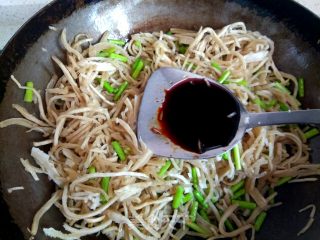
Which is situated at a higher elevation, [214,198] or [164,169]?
[164,169]

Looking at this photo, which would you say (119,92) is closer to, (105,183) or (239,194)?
(105,183)

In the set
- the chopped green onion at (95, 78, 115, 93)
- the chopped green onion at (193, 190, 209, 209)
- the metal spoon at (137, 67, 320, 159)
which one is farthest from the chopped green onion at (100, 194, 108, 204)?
the chopped green onion at (95, 78, 115, 93)

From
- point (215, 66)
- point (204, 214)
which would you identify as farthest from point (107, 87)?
point (204, 214)

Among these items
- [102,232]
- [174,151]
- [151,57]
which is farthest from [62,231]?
[151,57]

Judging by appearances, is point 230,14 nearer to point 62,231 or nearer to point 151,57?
point 151,57

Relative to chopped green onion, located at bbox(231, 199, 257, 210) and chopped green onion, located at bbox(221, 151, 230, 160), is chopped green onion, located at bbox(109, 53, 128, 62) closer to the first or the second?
chopped green onion, located at bbox(221, 151, 230, 160)
